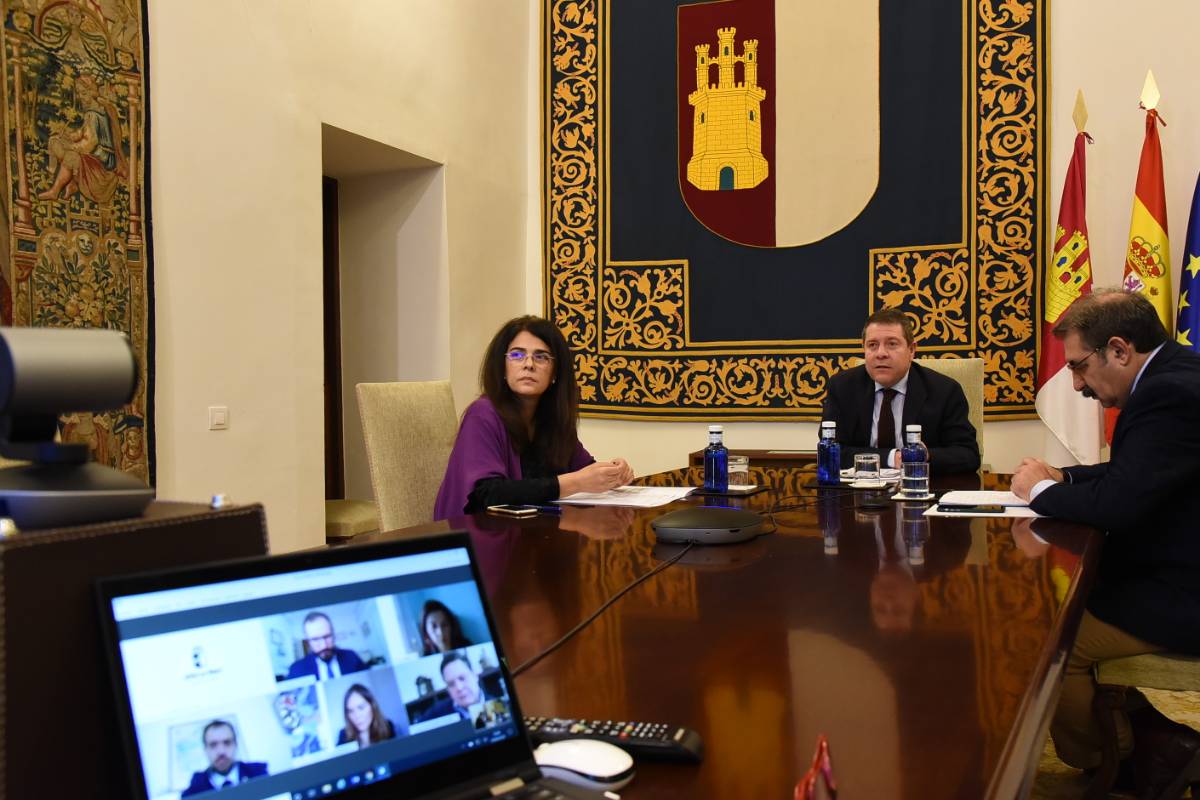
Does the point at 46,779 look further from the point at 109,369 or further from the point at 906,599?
the point at 906,599

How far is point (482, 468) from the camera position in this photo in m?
2.36

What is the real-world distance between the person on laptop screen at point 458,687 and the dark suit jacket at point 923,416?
2.60m

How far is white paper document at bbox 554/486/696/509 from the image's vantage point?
232 centimetres

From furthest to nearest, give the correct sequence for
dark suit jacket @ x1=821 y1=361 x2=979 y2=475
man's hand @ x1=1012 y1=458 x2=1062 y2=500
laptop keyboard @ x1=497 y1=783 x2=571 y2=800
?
dark suit jacket @ x1=821 y1=361 x2=979 y2=475 < man's hand @ x1=1012 y1=458 x2=1062 y2=500 < laptop keyboard @ x1=497 y1=783 x2=571 y2=800

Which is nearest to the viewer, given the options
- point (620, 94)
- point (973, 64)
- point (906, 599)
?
point (906, 599)

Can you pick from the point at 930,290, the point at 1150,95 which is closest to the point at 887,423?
the point at 930,290

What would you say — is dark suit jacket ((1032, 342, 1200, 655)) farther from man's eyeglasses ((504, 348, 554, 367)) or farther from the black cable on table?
man's eyeglasses ((504, 348, 554, 367))

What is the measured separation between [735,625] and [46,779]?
2.58ft

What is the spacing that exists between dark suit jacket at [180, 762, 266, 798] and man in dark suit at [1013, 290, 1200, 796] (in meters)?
1.79

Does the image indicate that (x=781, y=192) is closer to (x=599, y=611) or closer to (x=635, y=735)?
(x=599, y=611)

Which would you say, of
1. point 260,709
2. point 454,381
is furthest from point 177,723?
point 454,381

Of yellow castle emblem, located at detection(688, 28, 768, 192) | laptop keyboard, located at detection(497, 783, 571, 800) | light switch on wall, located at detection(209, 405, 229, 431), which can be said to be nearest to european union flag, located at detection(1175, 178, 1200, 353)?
yellow castle emblem, located at detection(688, 28, 768, 192)

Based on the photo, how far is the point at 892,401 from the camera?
343cm

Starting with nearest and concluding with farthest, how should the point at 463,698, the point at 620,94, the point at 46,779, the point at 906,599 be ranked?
the point at 46,779 → the point at 463,698 → the point at 906,599 → the point at 620,94
